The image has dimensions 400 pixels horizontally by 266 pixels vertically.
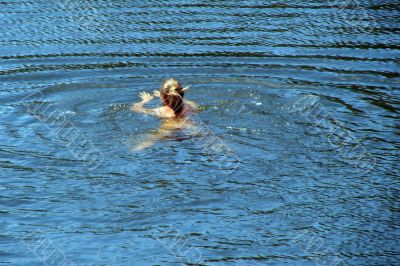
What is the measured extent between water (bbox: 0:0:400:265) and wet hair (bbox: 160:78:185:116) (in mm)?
410

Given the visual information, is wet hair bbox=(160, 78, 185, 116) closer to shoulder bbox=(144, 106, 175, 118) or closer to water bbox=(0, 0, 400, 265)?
shoulder bbox=(144, 106, 175, 118)

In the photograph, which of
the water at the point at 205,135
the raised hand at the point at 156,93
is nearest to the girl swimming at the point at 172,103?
the water at the point at 205,135

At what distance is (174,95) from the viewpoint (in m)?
13.4

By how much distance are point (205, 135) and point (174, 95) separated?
3.78 ft

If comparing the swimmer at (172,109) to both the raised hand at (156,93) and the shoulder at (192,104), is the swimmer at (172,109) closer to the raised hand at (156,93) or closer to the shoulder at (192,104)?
the shoulder at (192,104)

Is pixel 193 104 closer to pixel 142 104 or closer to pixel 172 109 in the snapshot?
pixel 172 109

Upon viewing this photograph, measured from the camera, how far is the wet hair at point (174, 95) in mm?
13438

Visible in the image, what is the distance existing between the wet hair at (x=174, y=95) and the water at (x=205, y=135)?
0.41 metres

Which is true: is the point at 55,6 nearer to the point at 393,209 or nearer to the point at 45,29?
the point at 45,29

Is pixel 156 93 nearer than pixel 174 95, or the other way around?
pixel 174 95

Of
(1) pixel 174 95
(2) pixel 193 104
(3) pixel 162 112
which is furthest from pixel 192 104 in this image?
(1) pixel 174 95

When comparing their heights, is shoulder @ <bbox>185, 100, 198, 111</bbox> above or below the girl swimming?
below

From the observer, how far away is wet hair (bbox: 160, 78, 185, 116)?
529 inches

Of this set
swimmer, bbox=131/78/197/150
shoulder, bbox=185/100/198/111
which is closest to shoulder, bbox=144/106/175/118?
swimmer, bbox=131/78/197/150
